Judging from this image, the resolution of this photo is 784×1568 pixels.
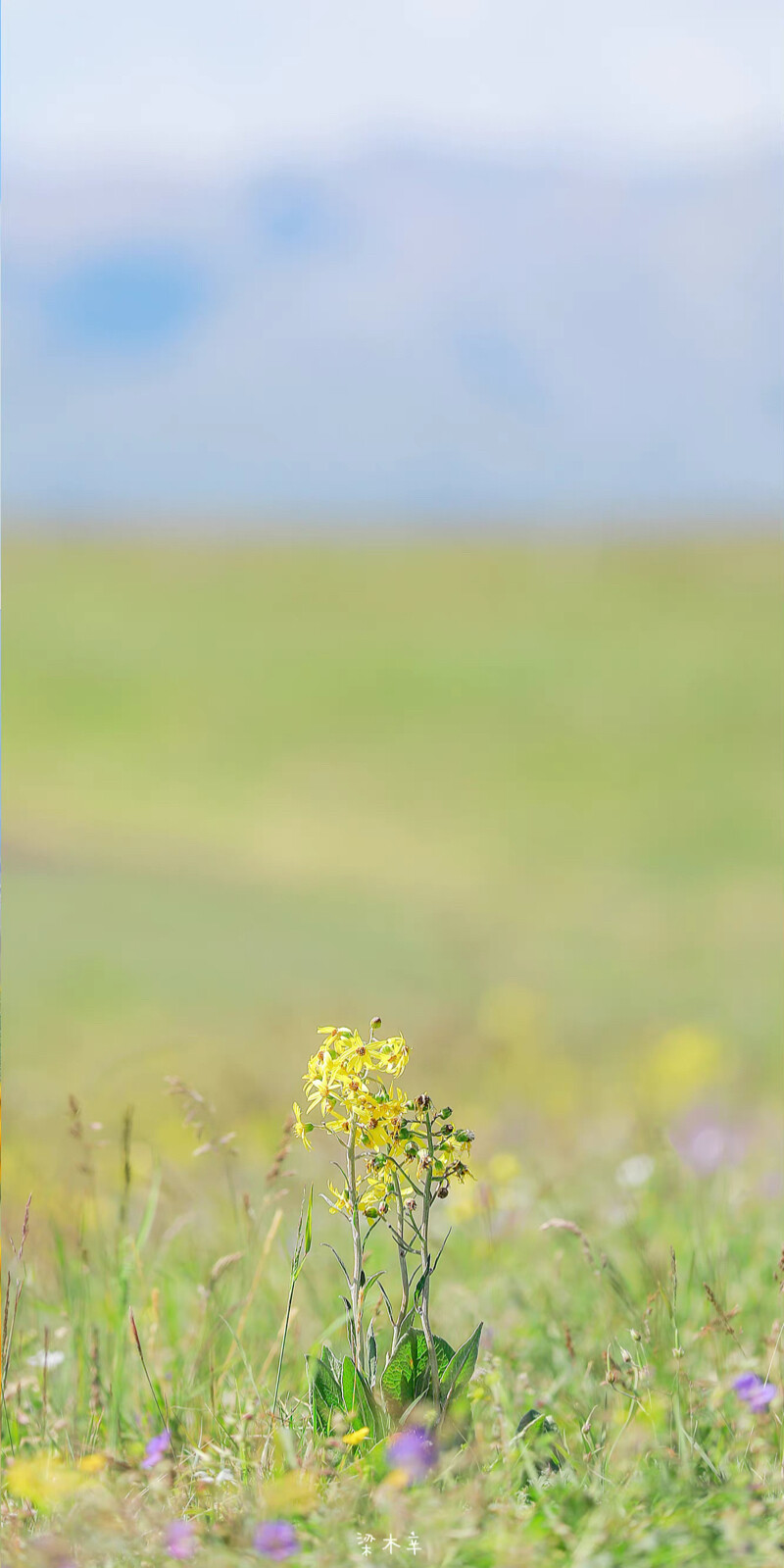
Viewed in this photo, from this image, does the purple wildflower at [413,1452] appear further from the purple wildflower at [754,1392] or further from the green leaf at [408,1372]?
the purple wildflower at [754,1392]

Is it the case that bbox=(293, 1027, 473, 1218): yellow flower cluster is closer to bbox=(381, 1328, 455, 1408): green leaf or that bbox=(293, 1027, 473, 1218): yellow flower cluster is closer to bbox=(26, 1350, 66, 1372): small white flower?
bbox=(381, 1328, 455, 1408): green leaf

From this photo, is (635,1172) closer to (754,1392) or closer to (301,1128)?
(754,1392)

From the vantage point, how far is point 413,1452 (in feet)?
5.58

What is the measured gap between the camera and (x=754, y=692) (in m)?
29.7

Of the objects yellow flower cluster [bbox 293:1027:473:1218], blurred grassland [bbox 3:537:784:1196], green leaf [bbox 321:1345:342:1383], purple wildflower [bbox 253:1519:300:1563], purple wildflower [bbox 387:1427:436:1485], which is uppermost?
blurred grassland [bbox 3:537:784:1196]

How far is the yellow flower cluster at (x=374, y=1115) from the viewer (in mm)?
1893

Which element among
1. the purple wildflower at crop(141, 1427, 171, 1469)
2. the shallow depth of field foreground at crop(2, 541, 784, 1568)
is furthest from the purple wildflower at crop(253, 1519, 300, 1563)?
the purple wildflower at crop(141, 1427, 171, 1469)

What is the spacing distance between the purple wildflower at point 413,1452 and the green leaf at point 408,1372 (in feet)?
0.19

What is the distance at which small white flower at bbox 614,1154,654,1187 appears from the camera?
3846 mm

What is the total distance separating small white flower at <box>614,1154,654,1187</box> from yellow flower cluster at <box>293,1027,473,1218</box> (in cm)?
203

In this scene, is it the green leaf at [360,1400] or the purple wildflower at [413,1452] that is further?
the green leaf at [360,1400]

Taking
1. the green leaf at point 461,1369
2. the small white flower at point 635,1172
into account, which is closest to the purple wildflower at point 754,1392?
the green leaf at point 461,1369

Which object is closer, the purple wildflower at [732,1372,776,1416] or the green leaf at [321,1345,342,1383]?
the purple wildflower at [732,1372,776,1416]

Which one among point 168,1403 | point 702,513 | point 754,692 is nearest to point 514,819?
point 754,692
